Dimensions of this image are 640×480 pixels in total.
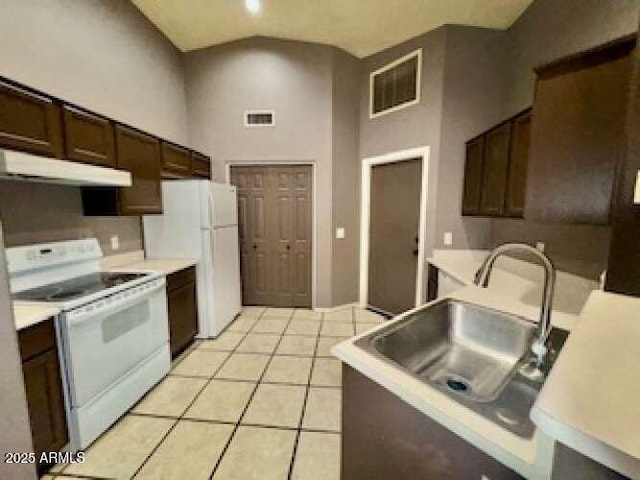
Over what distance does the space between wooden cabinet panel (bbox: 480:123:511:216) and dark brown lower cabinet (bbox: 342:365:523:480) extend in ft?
6.66

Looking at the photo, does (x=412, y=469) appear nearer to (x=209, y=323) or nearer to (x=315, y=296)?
(x=209, y=323)

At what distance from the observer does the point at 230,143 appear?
12.2 feet

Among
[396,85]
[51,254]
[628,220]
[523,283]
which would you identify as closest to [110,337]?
[51,254]

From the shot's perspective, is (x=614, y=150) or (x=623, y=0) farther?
(x=623, y=0)

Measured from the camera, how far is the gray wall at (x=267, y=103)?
356 centimetres

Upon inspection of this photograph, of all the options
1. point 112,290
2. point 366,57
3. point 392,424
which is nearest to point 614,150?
point 392,424

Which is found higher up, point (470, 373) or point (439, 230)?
point (439, 230)

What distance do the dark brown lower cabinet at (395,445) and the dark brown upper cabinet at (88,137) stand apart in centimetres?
222

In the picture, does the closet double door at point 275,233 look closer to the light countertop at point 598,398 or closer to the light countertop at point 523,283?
the light countertop at point 523,283

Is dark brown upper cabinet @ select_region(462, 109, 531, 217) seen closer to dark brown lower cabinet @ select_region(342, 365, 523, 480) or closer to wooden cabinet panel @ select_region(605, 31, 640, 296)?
wooden cabinet panel @ select_region(605, 31, 640, 296)

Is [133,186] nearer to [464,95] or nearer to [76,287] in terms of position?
[76,287]

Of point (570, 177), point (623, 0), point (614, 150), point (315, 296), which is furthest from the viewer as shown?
point (315, 296)

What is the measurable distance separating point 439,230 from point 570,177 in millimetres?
1779

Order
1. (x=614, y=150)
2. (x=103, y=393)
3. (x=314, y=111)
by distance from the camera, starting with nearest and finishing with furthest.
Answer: (x=614, y=150), (x=103, y=393), (x=314, y=111)
